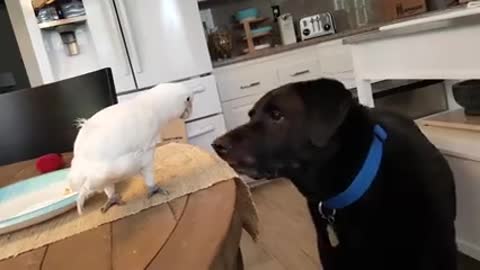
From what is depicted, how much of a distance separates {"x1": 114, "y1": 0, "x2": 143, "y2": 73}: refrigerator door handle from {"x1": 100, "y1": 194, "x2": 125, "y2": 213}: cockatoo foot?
235cm

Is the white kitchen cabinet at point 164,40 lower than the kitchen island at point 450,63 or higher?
higher

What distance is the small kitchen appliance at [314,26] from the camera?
380 cm

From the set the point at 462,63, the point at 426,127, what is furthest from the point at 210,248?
the point at 426,127

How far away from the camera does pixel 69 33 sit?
338cm

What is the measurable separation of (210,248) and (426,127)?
147cm

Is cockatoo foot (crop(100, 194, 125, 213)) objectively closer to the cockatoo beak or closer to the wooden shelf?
the cockatoo beak

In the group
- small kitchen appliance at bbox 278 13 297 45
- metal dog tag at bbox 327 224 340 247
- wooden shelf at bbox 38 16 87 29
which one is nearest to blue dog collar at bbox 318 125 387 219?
metal dog tag at bbox 327 224 340 247

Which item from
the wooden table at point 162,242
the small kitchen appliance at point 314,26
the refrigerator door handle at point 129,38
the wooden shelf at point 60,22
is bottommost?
the wooden table at point 162,242

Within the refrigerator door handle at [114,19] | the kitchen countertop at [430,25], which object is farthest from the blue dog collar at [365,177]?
the refrigerator door handle at [114,19]

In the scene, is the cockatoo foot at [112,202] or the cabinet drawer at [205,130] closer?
the cockatoo foot at [112,202]

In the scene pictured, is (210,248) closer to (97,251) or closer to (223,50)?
(97,251)

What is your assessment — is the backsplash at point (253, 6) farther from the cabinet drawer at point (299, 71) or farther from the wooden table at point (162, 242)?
the wooden table at point (162, 242)

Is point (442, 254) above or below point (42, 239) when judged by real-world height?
below

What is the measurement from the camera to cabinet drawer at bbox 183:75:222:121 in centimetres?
320
